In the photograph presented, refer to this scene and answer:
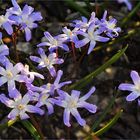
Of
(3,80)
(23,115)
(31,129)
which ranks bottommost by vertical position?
(31,129)

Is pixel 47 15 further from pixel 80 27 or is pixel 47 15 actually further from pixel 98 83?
pixel 80 27

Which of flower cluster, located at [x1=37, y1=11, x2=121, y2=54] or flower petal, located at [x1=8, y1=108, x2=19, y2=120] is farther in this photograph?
flower cluster, located at [x1=37, y1=11, x2=121, y2=54]

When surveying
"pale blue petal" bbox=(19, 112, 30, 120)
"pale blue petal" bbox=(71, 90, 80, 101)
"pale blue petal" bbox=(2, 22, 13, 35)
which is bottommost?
"pale blue petal" bbox=(19, 112, 30, 120)

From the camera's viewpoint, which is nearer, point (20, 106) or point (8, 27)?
point (20, 106)

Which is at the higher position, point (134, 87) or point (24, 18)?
point (24, 18)

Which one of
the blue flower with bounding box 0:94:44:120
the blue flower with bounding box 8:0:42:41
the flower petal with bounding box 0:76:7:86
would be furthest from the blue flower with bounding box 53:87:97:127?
the blue flower with bounding box 8:0:42:41

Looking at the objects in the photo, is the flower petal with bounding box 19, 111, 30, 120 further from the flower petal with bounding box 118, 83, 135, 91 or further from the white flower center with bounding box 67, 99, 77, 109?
the flower petal with bounding box 118, 83, 135, 91

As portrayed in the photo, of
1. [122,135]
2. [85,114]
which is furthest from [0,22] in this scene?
[122,135]

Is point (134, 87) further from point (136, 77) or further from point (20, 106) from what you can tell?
point (20, 106)

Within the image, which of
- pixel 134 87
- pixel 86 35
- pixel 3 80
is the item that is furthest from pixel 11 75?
pixel 134 87

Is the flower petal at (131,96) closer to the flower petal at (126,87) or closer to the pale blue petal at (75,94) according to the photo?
the flower petal at (126,87)

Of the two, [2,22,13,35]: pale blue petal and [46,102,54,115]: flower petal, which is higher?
[2,22,13,35]: pale blue petal
